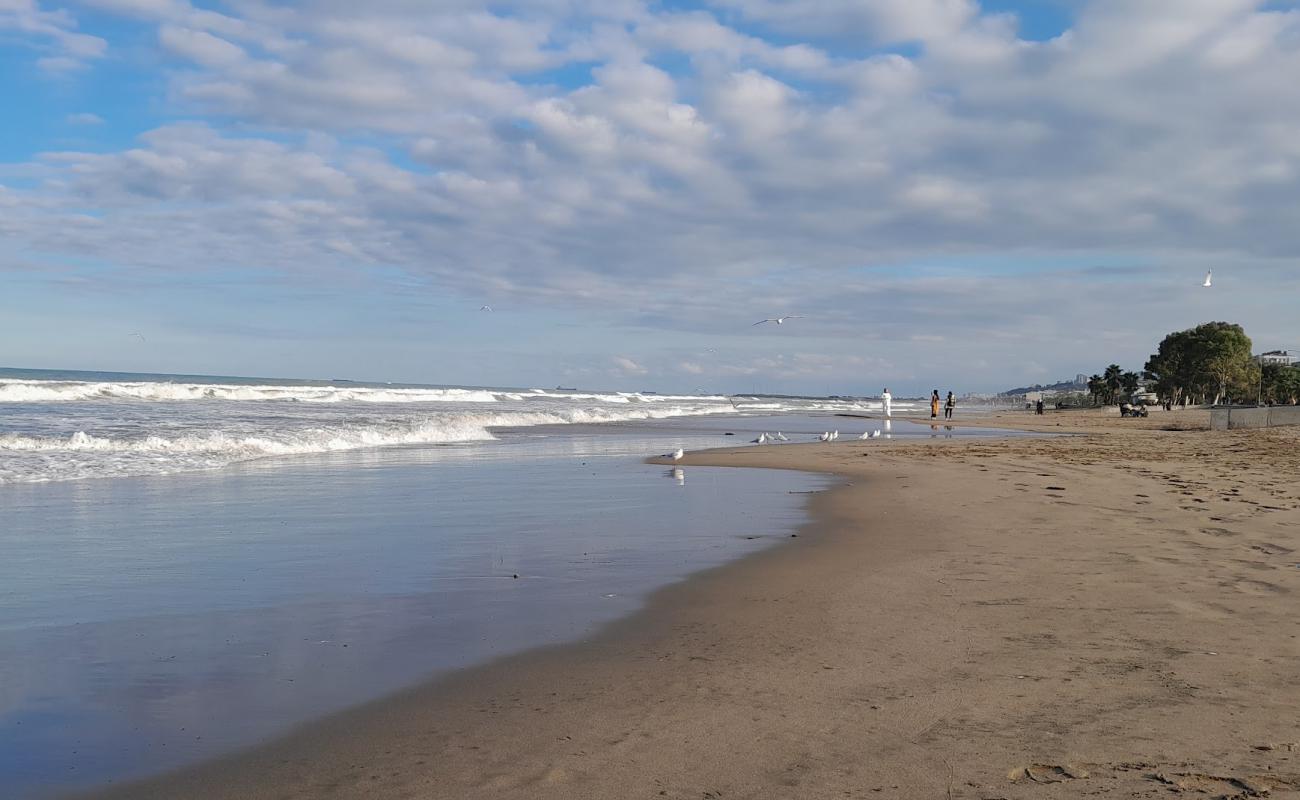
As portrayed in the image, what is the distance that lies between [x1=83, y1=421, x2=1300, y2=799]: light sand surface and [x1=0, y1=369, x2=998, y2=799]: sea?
0.41 metres

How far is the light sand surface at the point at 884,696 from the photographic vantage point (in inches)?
132

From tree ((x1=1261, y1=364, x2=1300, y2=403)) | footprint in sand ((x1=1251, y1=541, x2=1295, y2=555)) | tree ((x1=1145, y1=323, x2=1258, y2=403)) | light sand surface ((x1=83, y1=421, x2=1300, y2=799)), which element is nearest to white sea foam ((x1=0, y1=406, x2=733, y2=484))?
light sand surface ((x1=83, y1=421, x2=1300, y2=799))

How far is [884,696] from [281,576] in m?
4.93

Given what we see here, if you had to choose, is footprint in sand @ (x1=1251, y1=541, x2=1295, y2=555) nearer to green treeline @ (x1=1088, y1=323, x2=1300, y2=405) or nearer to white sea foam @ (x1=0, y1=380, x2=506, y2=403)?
white sea foam @ (x1=0, y1=380, x2=506, y2=403)

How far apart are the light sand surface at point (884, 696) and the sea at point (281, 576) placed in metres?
0.41

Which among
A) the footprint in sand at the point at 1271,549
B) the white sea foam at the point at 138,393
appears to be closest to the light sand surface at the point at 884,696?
the footprint in sand at the point at 1271,549

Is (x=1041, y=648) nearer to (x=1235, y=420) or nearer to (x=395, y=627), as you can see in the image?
(x=395, y=627)

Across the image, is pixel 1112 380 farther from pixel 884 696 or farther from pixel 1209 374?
pixel 884 696

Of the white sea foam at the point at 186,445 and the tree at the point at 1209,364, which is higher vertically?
the tree at the point at 1209,364

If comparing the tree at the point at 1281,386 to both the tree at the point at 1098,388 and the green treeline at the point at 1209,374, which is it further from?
the tree at the point at 1098,388

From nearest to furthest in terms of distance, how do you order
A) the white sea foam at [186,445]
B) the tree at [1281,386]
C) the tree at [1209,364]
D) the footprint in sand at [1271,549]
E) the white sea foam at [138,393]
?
the footprint in sand at [1271,549]
the white sea foam at [186,445]
the white sea foam at [138,393]
the tree at [1209,364]
the tree at [1281,386]

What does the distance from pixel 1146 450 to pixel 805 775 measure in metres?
21.7

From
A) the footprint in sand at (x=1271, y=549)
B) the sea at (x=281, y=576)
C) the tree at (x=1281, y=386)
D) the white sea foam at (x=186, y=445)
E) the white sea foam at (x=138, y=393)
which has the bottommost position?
the sea at (x=281, y=576)

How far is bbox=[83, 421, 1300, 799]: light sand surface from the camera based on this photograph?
3363mm
